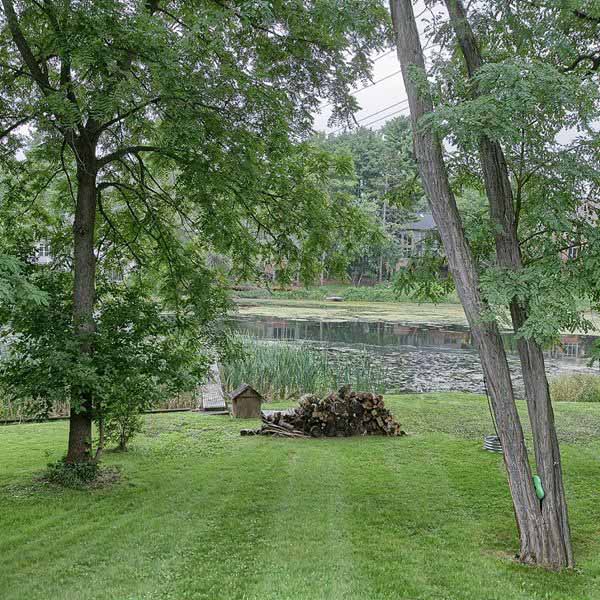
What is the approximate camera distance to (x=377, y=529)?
4.54 metres

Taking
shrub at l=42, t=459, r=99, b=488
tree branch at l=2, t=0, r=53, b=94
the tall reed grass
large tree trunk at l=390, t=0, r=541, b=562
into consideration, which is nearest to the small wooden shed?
the tall reed grass

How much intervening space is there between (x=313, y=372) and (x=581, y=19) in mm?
7858

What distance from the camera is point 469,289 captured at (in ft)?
13.3

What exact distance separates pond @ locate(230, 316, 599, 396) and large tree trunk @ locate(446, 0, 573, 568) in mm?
8393

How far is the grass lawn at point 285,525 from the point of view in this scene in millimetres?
3520

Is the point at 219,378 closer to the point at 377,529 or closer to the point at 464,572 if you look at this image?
the point at 377,529

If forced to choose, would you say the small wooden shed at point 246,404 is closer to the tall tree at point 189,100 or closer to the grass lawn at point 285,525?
the grass lawn at point 285,525

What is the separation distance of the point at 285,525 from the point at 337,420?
13.0 feet

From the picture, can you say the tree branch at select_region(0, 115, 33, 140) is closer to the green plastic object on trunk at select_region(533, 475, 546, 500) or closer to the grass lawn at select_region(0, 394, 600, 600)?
the grass lawn at select_region(0, 394, 600, 600)

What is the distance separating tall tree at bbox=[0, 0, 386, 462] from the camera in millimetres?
4711

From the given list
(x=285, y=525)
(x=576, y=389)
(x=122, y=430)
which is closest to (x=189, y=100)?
(x=285, y=525)

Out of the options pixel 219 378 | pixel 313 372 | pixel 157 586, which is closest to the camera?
pixel 157 586

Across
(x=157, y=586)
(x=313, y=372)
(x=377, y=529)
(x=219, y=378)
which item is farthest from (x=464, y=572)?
(x=219, y=378)

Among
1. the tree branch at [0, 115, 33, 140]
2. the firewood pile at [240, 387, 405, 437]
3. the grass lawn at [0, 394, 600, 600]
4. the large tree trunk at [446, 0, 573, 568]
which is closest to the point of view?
the grass lawn at [0, 394, 600, 600]
